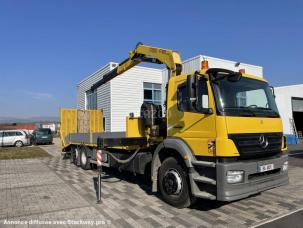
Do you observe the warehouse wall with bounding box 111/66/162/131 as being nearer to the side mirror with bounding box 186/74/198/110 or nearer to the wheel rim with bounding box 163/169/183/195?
the wheel rim with bounding box 163/169/183/195

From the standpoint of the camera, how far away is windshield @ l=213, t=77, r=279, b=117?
5.46 meters

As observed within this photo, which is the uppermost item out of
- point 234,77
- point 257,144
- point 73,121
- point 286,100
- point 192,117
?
point 286,100

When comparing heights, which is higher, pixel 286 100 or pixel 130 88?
pixel 130 88

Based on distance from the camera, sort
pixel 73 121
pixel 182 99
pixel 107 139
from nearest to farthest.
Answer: pixel 182 99
pixel 107 139
pixel 73 121

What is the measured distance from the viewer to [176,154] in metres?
6.34

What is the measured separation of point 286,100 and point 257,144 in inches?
914

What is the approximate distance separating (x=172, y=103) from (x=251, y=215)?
2761mm

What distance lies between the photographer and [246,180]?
5238mm

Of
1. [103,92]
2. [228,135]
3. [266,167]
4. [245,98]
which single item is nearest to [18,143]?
[103,92]

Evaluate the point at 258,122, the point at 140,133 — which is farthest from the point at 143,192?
the point at 258,122

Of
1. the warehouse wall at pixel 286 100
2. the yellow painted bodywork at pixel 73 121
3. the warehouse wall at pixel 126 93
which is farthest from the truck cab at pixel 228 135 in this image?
the warehouse wall at pixel 286 100

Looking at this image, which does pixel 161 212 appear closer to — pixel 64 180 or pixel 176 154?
pixel 176 154

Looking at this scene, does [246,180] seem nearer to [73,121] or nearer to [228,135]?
[228,135]

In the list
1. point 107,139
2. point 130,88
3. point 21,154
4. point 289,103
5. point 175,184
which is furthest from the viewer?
point 289,103
